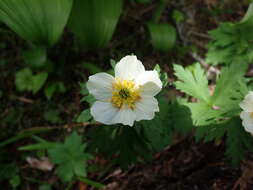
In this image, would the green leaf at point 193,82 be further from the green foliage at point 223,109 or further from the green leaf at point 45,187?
the green leaf at point 45,187

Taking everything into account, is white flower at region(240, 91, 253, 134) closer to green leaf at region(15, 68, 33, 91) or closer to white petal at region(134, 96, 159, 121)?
white petal at region(134, 96, 159, 121)

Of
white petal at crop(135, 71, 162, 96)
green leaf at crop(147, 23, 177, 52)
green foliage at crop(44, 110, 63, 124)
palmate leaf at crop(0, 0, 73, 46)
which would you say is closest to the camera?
white petal at crop(135, 71, 162, 96)

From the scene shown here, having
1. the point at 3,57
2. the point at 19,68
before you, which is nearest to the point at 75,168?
the point at 19,68

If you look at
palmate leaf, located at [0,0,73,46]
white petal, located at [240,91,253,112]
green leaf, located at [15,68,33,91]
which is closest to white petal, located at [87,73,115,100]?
palmate leaf, located at [0,0,73,46]

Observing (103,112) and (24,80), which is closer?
(103,112)

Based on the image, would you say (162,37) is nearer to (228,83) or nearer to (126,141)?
(228,83)

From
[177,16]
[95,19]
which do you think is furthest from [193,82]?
[177,16]
